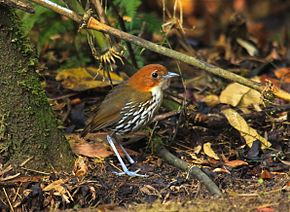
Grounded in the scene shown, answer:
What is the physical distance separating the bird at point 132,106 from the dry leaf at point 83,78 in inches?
30.7

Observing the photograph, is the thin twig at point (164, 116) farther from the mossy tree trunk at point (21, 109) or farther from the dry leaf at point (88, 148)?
the mossy tree trunk at point (21, 109)

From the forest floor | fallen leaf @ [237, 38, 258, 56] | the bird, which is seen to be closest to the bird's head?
the bird

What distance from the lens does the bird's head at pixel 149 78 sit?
5.01m

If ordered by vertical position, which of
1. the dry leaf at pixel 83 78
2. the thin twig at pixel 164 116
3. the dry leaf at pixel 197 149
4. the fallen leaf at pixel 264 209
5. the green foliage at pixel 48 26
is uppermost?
the green foliage at pixel 48 26

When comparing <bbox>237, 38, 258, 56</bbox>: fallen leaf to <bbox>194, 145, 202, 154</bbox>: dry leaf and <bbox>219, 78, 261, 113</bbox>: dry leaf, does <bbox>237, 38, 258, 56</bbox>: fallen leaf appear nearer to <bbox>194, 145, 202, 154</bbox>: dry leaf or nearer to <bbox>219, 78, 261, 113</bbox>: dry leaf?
<bbox>219, 78, 261, 113</bbox>: dry leaf

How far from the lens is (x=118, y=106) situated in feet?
16.3

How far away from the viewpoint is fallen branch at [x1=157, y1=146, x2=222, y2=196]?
4305 millimetres

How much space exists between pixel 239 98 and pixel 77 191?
1.97m

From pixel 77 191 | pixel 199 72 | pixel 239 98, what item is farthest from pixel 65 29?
pixel 77 191

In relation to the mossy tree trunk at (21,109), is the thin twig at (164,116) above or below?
below

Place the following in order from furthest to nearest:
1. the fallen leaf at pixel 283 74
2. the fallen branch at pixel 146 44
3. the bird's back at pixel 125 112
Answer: the fallen leaf at pixel 283 74, the bird's back at pixel 125 112, the fallen branch at pixel 146 44

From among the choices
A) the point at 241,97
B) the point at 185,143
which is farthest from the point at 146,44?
the point at 241,97

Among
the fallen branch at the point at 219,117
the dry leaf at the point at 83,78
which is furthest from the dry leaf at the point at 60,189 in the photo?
the dry leaf at the point at 83,78

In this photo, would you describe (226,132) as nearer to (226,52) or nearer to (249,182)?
(249,182)
